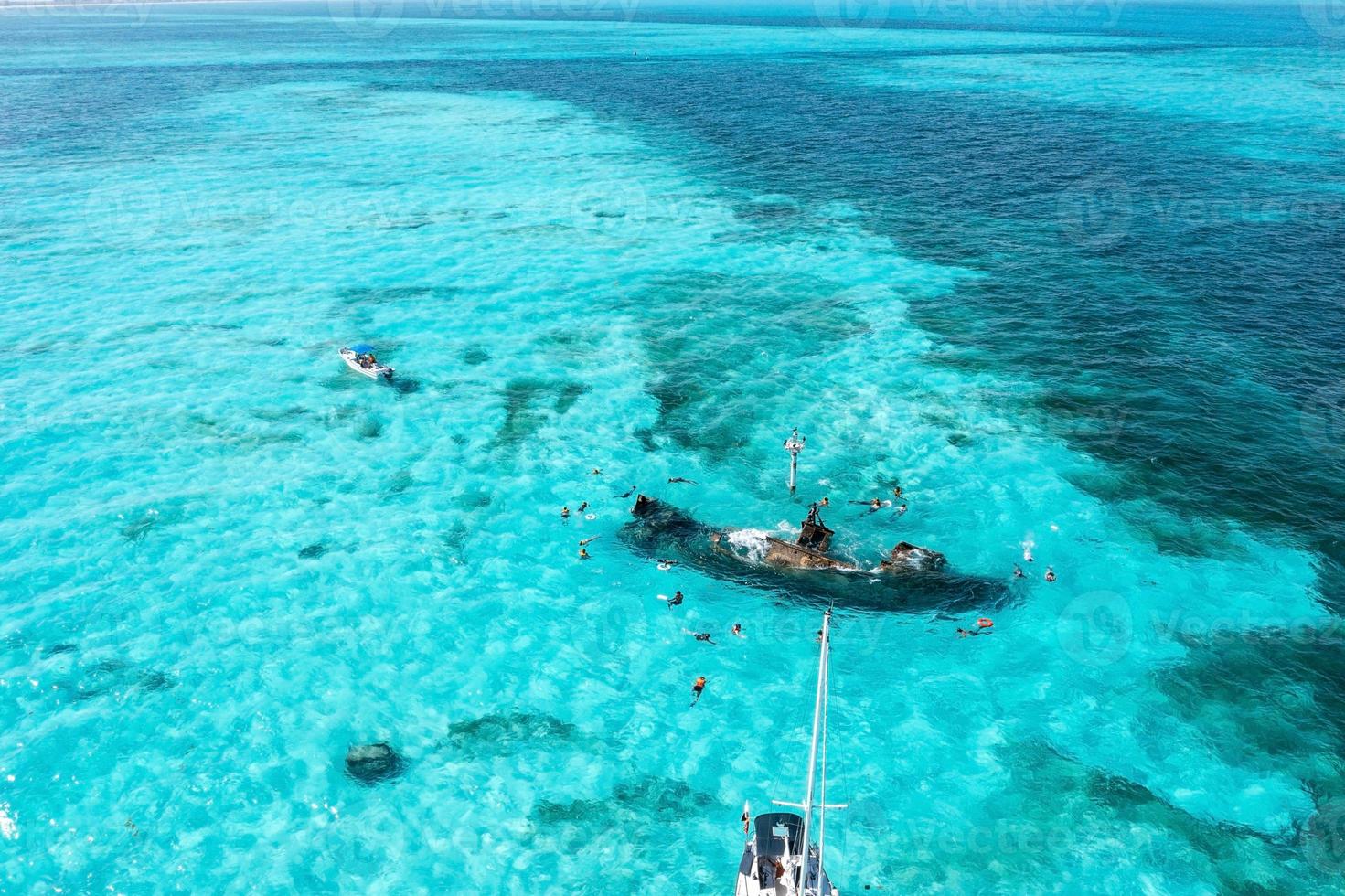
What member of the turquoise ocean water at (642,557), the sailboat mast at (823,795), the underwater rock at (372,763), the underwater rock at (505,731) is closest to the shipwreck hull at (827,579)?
the turquoise ocean water at (642,557)

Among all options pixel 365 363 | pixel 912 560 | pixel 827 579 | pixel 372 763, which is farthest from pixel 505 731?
pixel 365 363

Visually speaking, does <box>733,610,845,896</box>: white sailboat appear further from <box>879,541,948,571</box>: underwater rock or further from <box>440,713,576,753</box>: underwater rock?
<box>879,541,948,571</box>: underwater rock

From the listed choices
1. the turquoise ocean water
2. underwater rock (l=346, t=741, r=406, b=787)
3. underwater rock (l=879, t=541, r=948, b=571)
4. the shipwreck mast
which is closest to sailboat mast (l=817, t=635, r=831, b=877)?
the turquoise ocean water

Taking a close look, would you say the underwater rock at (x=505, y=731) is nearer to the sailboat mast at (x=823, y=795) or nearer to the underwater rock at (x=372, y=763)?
the underwater rock at (x=372, y=763)

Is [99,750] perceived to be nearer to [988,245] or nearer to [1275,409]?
[1275,409]

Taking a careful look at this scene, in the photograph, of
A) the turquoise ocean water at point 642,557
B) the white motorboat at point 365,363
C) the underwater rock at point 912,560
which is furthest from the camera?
the white motorboat at point 365,363

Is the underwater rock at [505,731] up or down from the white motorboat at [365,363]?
down
